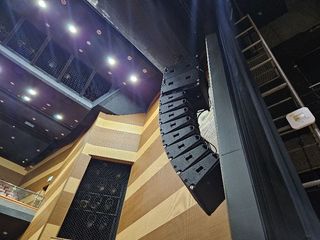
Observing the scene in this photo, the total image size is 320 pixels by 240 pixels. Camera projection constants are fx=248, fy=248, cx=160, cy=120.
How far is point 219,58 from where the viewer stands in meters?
1.49

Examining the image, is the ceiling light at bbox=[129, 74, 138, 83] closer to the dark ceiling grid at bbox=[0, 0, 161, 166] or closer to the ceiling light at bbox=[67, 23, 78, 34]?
the dark ceiling grid at bbox=[0, 0, 161, 166]

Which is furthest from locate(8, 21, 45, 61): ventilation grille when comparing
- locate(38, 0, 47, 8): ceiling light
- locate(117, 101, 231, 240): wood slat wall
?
locate(117, 101, 231, 240): wood slat wall

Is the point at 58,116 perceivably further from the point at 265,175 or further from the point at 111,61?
the point at 265,175

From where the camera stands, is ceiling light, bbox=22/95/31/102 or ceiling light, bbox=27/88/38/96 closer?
ceiling light, bbox=27/88/38/96

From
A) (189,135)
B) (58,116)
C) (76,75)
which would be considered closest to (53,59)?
(76,75)

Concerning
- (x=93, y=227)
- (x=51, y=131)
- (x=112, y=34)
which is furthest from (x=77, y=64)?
(x=93, y=227)

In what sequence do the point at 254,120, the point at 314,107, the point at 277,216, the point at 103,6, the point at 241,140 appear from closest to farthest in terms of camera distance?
1. the point at 277,216
2. the point at 241,140
3. the point at 254,120
4. the point at 103,6
5. the point at 314,107

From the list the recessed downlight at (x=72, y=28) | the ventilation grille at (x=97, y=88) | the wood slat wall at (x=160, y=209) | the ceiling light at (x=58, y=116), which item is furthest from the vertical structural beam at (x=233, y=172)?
the ceiling light at (x=58, y=116)

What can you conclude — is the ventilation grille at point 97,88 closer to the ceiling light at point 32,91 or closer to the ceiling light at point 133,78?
the ceiling light at point 133,78

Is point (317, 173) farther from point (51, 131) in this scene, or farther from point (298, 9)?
point (51, 131)

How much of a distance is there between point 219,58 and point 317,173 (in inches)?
66.7

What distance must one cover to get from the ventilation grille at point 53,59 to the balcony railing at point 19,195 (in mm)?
4801

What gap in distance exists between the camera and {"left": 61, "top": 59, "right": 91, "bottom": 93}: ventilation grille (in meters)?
10.9

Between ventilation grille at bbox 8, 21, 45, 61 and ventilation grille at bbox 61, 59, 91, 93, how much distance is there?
1516 mm
